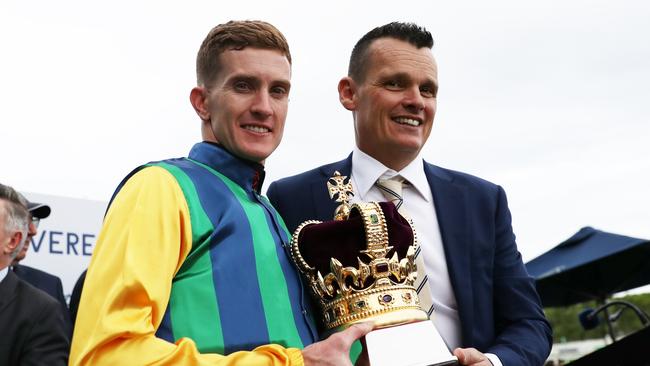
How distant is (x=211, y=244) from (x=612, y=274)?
918 cm

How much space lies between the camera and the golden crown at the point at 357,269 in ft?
7.23

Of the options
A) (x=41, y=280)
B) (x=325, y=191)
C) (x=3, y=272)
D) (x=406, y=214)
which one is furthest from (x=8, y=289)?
(x=406, y=214)

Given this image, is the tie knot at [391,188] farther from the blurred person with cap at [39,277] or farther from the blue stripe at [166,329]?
the blurred person with cap at [39,277]

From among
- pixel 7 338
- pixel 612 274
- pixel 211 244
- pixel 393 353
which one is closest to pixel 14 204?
pixel 7 338

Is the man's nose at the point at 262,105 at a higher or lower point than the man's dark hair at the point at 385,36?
lower

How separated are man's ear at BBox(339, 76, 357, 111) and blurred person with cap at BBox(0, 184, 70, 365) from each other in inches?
68.9

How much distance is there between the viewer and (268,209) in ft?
8.11

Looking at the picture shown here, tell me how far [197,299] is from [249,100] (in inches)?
26.0

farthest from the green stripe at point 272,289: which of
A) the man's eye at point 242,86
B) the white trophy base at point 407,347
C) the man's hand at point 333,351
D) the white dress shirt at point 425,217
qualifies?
the white dress shirt at point 425,217

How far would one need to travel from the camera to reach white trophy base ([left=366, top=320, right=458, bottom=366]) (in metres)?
2.01

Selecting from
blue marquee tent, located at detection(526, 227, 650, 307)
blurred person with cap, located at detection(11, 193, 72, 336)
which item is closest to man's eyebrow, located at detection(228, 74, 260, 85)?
blurred person with cap, located at detection(11, 193, 72, 336)

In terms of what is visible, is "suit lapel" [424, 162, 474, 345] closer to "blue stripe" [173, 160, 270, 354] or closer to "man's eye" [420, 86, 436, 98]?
"man's eye" [420, 86, 436, 98]

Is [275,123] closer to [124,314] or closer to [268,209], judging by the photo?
[268,209]

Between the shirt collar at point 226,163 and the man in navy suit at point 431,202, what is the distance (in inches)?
25.8
